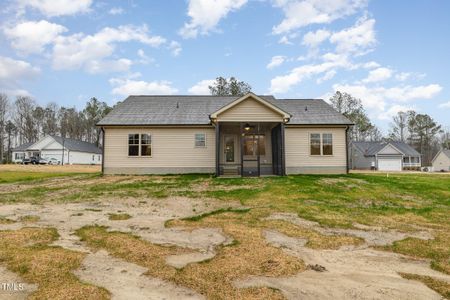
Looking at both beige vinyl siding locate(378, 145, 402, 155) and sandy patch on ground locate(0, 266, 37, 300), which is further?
beige vinyl siding locate(378, 145, 402, 155)

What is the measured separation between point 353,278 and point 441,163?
62.3 metres

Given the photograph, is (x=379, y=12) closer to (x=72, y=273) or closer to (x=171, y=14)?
(x=171, y=14)

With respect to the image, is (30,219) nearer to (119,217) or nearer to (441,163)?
(119,217)

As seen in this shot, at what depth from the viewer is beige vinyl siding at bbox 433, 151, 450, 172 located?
5198cm

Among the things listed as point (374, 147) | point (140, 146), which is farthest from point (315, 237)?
point (374, 147)

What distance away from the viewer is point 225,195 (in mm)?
11602

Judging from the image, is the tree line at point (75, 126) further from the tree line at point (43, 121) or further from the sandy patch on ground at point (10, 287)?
the sandy patch on ground at point (10, 287)

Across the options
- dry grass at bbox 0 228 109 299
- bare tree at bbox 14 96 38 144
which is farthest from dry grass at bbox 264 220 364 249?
bare tree at bbox 14 96 38 144

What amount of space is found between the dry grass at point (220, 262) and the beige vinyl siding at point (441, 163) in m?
59.8

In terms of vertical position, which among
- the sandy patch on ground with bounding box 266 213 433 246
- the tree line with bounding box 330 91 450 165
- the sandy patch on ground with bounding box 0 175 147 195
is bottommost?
the sandy patch on ground with bounding box 266 213 433 246

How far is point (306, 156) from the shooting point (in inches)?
773

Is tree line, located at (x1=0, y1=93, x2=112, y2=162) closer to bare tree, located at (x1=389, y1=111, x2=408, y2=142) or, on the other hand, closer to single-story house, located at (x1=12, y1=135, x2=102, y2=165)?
single-story house, located at (x1=12, y1=135, x2=102, y2=165)

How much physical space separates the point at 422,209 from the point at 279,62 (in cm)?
1997

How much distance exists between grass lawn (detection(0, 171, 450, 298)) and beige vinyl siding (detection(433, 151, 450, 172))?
47462mm
